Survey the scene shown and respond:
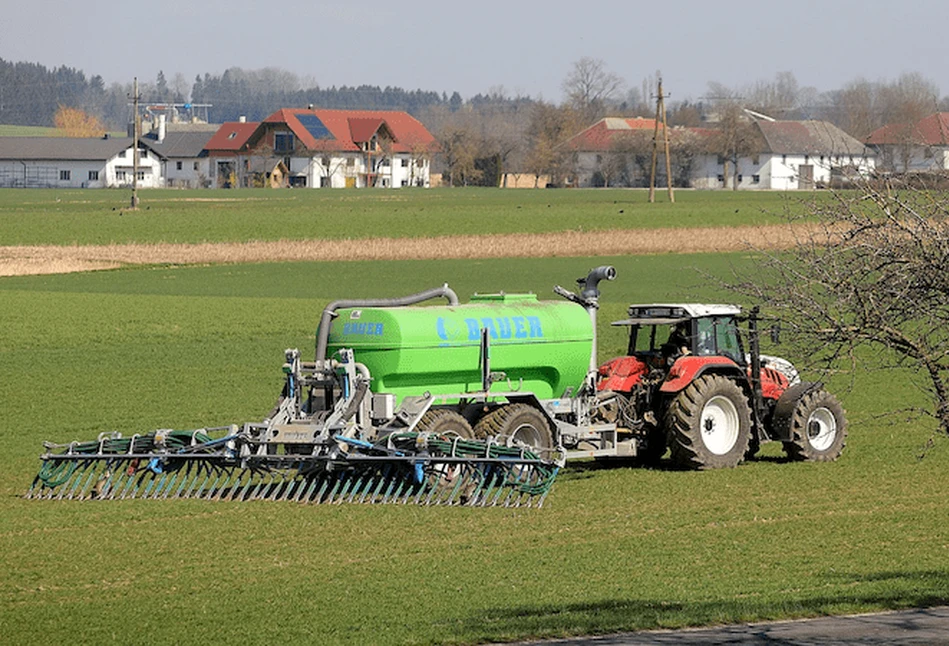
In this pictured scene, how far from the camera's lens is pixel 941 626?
12.3m

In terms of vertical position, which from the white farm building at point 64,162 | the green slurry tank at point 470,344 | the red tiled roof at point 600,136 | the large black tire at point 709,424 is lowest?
the large black tire at point 709,424

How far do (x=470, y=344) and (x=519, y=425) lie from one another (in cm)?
128

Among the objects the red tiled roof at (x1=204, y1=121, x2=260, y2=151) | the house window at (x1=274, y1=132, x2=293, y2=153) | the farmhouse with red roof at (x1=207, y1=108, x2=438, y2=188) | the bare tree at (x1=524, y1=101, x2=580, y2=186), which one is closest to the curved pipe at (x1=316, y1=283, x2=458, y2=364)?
the farmhouse with red roof at (x1=207, y1=108, x2=438, y2=188)

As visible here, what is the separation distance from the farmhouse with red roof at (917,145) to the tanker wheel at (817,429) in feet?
26.9

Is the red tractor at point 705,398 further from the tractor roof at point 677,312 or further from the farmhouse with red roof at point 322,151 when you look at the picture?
the farmhouse with red roof at point 322,151

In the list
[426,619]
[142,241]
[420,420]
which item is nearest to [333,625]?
[426,619]

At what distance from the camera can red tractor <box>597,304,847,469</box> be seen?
21.2 metres

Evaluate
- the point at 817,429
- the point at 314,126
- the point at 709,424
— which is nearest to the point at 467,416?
the point at 709,424

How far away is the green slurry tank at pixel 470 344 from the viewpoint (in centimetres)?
1995

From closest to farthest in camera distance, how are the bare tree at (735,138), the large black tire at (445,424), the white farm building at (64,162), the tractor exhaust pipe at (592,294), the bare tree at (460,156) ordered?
the large black tire at (445,424) → the tractor exhaust pipe at (592,294) → the bare tree at (735,138) → the white farm building at (64,162) → the bare tree at (460,156)

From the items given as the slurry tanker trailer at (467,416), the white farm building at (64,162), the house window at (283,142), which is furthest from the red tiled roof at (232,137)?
the slurry tanker trailer at (467,416)

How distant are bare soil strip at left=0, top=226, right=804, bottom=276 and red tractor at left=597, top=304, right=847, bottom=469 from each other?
44.0m

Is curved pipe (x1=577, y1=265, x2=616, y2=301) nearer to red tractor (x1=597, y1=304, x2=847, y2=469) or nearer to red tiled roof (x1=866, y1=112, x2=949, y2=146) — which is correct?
red tractor (x1=597, y1=304, x2=847, y2=469)

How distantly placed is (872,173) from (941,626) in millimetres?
3690
